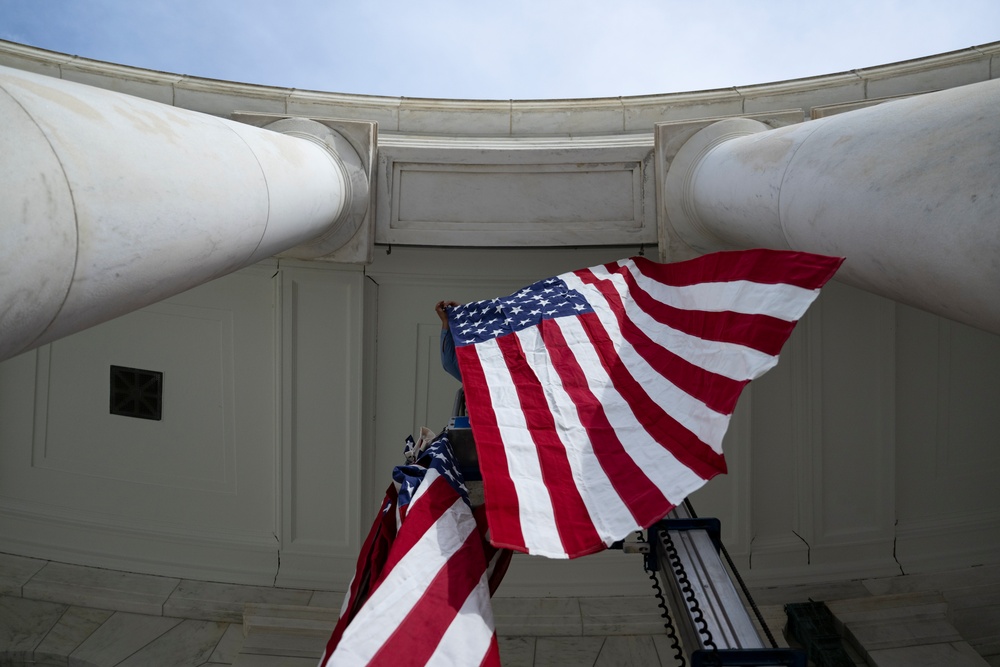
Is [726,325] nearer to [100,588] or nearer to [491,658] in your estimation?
[491,658]

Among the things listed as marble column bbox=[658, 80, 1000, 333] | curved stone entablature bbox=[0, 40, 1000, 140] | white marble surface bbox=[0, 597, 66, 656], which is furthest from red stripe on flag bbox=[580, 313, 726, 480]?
white marble surface bbox=[0, 597, 66, 656]

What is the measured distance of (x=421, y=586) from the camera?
4.25 meters

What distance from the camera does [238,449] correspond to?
12.6 metres

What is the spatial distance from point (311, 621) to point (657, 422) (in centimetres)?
815

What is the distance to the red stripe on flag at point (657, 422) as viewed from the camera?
14.9ft

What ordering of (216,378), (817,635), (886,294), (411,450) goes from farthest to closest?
(216,378), (817,635), (411,450), (886,294)

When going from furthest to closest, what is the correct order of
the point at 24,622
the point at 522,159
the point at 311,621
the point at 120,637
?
the point at 24,622 < the point at 120,637 < the point at 311,621 < the point at 522,159

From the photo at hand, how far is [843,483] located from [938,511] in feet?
5.60

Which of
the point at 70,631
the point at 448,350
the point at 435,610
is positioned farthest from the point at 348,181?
the point at 70,631

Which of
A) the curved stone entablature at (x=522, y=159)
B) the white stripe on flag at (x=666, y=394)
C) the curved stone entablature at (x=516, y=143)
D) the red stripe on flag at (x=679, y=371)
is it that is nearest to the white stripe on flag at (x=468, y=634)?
the white stripe on flag at (x=666, y=394)

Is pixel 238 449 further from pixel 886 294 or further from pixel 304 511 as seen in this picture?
pixel 886 294

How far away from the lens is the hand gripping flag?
445 centimetres

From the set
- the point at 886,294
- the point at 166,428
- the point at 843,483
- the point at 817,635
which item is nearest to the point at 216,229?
the point at 886,294

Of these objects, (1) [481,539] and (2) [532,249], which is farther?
(2) [532,249]
